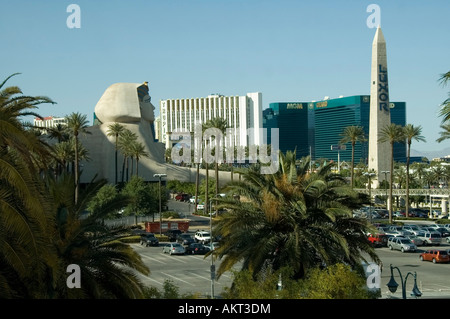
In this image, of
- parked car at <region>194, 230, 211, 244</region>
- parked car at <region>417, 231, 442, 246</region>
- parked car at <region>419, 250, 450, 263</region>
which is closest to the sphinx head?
parked car at <region>194, 230, 211, 244</region>

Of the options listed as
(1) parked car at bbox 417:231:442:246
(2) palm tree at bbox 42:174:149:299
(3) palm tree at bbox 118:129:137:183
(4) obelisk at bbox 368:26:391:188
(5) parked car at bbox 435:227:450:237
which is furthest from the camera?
(4) obelisk at bbox 368:26:391:188

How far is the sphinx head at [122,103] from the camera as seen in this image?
323 ft

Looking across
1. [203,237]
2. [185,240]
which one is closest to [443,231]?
[203,237]

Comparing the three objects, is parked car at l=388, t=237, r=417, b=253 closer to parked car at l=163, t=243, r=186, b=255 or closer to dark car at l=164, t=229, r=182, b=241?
parked car at l=163, t=243, r=186, b=255

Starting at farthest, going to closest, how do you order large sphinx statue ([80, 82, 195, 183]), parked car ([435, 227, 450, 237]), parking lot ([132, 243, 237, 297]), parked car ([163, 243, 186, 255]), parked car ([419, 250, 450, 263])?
large sphinx statue ([80, 82, 195, 183])
parked car ([435, 227, 450, 237])
parked car ([163, 243, 186, 255])
parked car ([419, 250, 450, 263])
parking lot ([132, 243, 237, 297])

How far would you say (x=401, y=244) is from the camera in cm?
4772

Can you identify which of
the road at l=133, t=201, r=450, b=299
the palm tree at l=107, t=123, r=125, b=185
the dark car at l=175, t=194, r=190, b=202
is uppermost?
the palm tree at l=107, t=123, r=125, b=185

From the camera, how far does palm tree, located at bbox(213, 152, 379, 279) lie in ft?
60.2

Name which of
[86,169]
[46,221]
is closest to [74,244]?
[46,221]

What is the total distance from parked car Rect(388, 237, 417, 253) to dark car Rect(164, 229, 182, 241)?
18878 millimetres

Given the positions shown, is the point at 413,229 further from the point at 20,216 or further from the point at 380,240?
the point at 20,216

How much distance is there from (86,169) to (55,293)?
8732 centimetres

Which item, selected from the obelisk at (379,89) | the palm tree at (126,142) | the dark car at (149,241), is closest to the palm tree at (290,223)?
the dark car at (149,241)

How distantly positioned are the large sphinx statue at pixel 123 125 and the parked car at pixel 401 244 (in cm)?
5655
